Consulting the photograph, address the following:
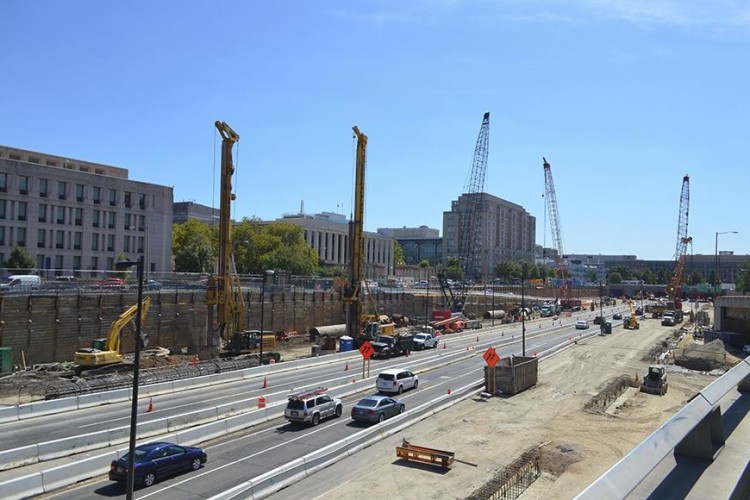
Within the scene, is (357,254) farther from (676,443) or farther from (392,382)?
(676,443)

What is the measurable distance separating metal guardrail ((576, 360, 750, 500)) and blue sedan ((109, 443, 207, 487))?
14.3 metres

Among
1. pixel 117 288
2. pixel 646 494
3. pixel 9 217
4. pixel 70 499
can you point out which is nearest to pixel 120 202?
pixel 9 217

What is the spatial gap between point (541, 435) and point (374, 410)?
25.3 ft

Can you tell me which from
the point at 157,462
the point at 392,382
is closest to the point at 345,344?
the point at 392,382

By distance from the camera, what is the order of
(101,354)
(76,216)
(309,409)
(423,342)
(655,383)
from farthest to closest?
(76,216) → (423,342) → (655,383) → (101,354) → (309,409)

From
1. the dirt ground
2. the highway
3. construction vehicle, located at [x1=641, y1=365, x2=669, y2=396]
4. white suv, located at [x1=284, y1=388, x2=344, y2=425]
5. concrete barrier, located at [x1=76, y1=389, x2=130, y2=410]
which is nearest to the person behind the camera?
the highway

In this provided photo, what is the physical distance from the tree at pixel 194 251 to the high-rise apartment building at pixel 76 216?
7638mm

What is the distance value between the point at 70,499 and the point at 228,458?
18.9ft

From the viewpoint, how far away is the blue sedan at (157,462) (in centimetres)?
1928

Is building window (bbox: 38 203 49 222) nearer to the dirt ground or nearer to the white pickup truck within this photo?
the white pickup truck

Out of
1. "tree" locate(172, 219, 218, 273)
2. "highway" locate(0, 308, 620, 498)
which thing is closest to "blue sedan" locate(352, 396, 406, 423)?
"highway" locate(0, 308, 620, 498)

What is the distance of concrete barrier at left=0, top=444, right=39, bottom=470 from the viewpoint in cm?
2042

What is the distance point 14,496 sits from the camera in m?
17.8

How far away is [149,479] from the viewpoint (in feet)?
64.3
